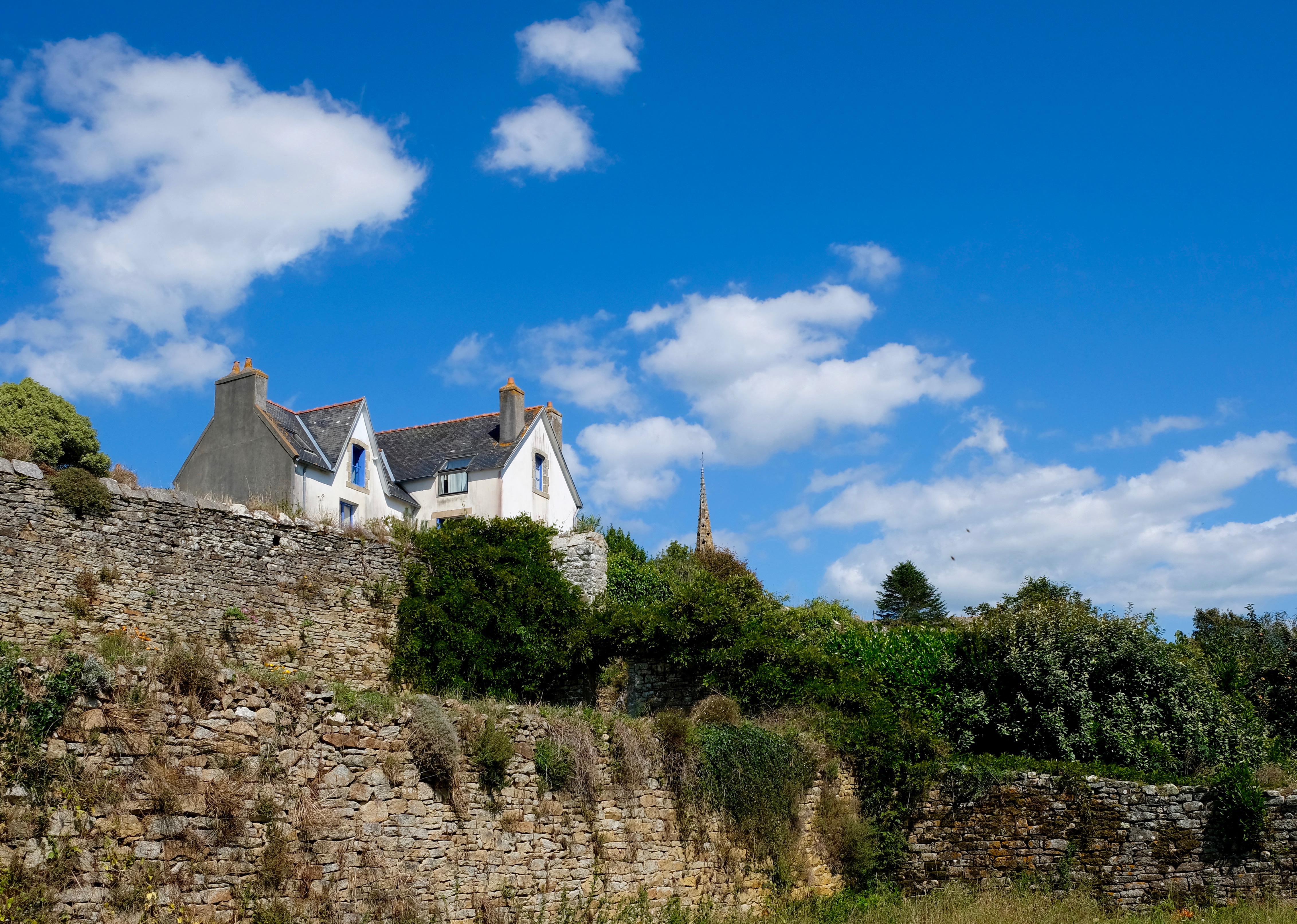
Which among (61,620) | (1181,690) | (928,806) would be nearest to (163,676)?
(61,620)

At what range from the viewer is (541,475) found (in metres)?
35.9

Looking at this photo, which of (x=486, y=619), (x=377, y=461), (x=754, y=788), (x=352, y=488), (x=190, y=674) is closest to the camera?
(x=190, y=674)

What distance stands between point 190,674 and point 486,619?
33.5 ft

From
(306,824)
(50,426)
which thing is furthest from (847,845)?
(50,426)

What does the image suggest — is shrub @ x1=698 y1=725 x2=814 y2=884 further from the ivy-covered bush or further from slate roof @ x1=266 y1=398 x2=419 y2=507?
slate roof @ x1=266 y1=398 x2=419 y2=507

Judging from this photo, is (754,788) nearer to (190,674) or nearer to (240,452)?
(190,674)

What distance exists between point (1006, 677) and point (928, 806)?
3.93m

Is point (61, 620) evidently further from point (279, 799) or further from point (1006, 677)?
point (1006, 677)

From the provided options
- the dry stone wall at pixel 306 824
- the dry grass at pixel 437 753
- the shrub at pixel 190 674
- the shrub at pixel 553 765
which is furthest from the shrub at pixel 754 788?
the shrub at pixel 190 674

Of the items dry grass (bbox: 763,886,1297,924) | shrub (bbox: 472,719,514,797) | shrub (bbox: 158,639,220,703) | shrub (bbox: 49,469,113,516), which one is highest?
shrub (bbox: 49,469,113,516)

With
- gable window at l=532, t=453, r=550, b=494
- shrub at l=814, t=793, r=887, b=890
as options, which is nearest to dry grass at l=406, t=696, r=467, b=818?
shrub at l=814, t=793, r=887, b=890

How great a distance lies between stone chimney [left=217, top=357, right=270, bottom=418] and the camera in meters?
28.8

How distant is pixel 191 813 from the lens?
862 centimetres

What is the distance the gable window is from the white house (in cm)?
4
